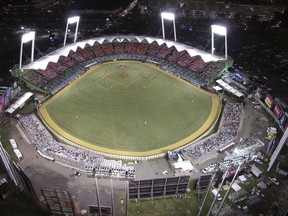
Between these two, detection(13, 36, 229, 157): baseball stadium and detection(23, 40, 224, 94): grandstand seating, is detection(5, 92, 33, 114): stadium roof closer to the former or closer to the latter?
detection(13, 36, 229, 157): baseball stadium

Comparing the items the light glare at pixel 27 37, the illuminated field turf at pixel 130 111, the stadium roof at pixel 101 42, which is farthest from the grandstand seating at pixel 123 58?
the light glare at pixel 27 37

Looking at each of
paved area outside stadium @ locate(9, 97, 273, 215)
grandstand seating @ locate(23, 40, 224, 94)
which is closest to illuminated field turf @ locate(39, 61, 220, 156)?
grandstand seating @ locate(23, 40, 224, 94)

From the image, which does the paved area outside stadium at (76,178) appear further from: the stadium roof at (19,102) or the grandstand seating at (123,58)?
the grandstand seating at (123,58)

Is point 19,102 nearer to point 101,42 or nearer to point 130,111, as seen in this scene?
point 130,111

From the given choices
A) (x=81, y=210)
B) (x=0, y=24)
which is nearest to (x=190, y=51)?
(x=81, y=210)

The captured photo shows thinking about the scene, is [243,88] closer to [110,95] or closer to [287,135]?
[287,135]

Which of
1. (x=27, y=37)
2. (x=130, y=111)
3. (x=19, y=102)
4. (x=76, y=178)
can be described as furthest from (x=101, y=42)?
(x=76, y=178)

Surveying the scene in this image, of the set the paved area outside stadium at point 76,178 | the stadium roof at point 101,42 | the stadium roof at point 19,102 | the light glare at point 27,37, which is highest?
the light glare at point 27,37

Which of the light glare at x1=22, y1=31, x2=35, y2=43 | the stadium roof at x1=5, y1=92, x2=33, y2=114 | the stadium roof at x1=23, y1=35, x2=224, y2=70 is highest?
the light glare at x1=22, y1=31, x2=35, y2=43
